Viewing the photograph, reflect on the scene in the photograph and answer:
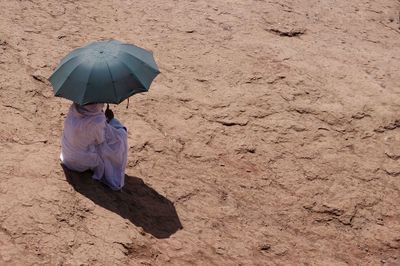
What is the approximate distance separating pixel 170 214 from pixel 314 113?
213 centimetres

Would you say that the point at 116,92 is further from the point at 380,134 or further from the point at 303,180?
the point at 380,134

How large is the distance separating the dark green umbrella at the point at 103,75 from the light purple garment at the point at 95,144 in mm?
205

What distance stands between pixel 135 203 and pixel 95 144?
57 centimetres

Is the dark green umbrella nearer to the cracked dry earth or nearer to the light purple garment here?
the light purple garment

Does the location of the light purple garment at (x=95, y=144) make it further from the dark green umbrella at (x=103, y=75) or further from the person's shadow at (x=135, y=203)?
the dark green umbrella at (x=103, y=75)

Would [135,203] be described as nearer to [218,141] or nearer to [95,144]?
[95,144]

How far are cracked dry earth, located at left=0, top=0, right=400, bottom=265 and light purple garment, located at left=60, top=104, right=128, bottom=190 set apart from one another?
133 millimetres

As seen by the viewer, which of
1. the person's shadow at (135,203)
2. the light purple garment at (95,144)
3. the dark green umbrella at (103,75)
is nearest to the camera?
the dark green umbrella at (103,75)

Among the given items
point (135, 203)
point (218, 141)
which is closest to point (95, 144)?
point (135, 203)

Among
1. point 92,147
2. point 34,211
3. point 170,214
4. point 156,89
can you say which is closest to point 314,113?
point 156,89

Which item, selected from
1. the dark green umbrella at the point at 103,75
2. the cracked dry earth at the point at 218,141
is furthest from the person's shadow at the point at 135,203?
the dark green umbrella at the point at 103,75

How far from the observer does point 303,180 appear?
5949mm

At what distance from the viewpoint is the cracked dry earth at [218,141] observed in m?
4.79

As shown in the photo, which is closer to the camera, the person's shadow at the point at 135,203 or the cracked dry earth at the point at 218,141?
the cracked dry earth at the point at 218,141
